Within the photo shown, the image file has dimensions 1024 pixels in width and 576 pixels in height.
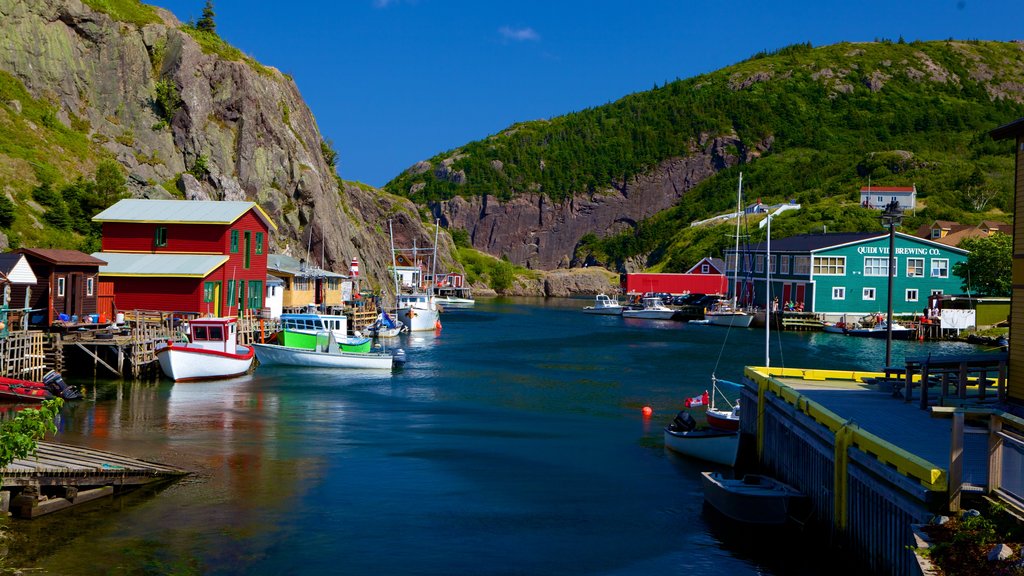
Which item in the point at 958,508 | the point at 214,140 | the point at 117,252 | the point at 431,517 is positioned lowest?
the point at 431,517

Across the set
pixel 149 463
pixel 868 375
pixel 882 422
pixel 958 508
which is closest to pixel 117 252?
pixel 149 463

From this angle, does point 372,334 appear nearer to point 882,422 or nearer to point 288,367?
point 288,367

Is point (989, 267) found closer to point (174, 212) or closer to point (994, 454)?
point (174, 212)

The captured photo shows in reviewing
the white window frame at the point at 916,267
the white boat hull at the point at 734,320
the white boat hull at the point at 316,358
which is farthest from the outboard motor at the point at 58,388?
the white window frame at the point at 916,267

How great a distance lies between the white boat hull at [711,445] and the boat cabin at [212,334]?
85.8ft

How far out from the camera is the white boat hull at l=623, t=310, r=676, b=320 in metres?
112

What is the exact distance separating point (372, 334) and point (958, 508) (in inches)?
2645

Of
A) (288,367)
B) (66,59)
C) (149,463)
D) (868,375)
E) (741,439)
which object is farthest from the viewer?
(66,59)

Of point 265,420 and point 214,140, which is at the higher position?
point 214,140

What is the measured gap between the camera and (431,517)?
2392 centimetres

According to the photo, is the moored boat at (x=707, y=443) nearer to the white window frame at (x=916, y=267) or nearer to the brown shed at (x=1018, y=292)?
the brown shed at (x=1018, y=292)

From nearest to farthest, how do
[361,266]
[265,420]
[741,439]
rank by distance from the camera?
[741,439]
[265,420]
[361,266]

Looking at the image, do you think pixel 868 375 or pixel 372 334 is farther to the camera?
pixel 372 334

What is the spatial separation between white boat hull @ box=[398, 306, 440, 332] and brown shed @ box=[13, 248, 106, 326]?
38699 millimetres
